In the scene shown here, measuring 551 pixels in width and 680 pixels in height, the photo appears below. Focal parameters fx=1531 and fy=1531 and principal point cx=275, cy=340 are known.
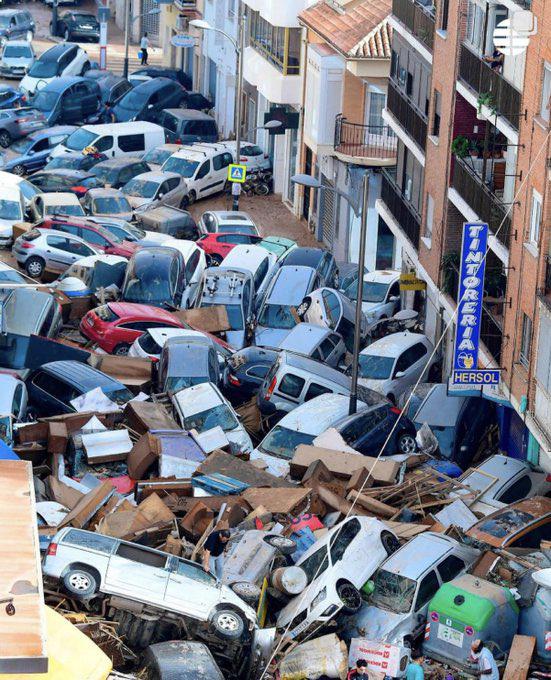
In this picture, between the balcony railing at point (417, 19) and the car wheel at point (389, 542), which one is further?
the balcony railing at point (417, 19)

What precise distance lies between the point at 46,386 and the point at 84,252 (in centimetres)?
976

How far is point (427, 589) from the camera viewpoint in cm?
2089

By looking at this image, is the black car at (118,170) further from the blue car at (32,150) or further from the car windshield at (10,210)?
the car windshield at (10,210)

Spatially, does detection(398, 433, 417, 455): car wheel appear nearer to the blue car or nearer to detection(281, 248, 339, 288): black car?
detection(281, 248, 339, 288): black car

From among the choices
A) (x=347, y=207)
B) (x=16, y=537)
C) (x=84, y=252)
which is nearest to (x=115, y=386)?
(x=84, y=252)

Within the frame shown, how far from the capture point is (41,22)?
3238 inches

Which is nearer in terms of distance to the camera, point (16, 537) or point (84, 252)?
point (16, 537)

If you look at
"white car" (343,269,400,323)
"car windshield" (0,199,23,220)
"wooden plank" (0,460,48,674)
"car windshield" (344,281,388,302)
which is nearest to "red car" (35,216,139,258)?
"car windshield" (0,199,23,220)

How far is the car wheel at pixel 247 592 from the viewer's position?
66.9ft

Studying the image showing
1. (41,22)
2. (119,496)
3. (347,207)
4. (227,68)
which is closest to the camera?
(119,496)

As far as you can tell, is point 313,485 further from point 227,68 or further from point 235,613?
point 227,68

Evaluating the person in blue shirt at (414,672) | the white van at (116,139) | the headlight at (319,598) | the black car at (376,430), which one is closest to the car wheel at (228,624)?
the headlight at (319,598)

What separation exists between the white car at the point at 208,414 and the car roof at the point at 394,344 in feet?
16.6

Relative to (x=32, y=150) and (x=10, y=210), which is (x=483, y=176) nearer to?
(x=10, y=210)
